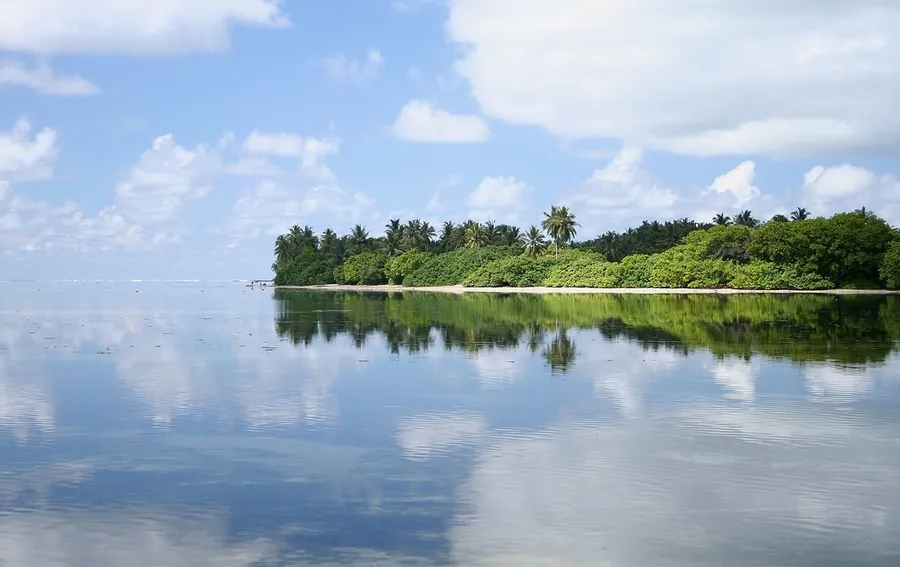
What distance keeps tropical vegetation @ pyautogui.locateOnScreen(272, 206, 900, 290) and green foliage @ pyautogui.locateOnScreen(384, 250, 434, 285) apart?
18 centimetres

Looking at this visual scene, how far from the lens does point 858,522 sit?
450 inches

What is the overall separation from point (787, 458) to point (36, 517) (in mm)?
11547

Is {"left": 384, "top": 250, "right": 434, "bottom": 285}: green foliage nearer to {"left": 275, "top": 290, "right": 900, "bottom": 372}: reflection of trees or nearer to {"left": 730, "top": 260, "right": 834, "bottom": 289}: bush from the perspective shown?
{"left": 730, "top": 260, "right": 834, "bottom": 289}: bush

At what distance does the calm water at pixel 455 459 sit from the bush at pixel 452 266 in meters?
111

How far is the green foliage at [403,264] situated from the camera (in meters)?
153

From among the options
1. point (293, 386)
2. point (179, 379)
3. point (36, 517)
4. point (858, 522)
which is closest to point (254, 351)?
point (179, 379)

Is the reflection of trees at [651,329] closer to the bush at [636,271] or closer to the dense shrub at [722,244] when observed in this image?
the dense shrub at [722,244]

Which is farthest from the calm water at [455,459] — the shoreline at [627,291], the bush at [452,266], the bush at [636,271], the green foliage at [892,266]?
the bush at [452,266]

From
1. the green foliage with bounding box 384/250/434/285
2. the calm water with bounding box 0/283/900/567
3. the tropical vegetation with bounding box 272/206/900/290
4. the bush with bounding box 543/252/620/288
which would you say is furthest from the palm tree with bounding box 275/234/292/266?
the calm water with bounding box 0/283/900/567

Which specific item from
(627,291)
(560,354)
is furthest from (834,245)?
(560,354)

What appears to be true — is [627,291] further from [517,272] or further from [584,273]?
[517,272]

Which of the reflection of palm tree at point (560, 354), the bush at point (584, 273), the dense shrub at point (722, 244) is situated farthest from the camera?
the bush at point (584, 273)

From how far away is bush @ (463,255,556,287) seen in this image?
132 meters

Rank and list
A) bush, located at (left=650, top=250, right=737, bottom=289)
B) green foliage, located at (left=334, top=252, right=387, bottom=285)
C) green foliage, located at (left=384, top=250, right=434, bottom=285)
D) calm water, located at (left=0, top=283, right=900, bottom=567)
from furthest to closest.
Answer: green foliage, located at (left=334, top=252, right=387, bottom=285) < green foliage, located at (left=384, top=250, right=434, bottom=285) < bush, located at (left=650, top=250, right=737, bottom=289) < calm water, located at (left=0, top=283, right=900, bottom=567)
